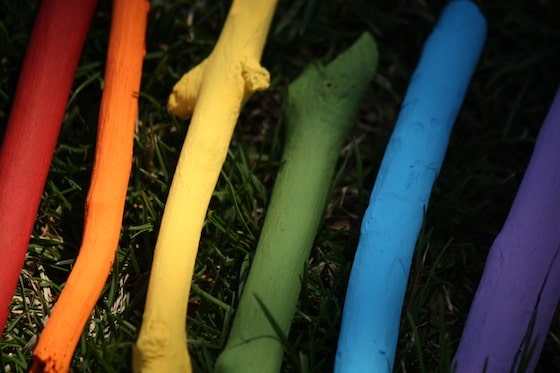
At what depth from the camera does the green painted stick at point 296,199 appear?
136cm

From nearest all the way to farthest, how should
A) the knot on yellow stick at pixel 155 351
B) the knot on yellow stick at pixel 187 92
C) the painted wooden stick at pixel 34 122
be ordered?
the knot on yellow stick at pixel 155 351 < the painted wooden stick at pixel 34 122 < the knot on yellow stick at pixel 187 92

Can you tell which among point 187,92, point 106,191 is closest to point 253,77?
point 187,92

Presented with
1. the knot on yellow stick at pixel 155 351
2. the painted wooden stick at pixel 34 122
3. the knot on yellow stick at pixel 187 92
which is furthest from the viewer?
the knot on yellow stick at pixel 187 92

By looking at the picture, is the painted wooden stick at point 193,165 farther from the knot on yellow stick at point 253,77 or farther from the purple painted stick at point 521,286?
the purple painted stick at point 521,286

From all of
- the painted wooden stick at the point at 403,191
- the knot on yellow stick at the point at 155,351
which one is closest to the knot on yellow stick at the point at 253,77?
the painted wooden stick at the point at 403,191

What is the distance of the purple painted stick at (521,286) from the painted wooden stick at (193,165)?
43 cm

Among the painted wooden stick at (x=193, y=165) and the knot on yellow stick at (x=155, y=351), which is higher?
the painted wooden stick at (x=193, y=165)

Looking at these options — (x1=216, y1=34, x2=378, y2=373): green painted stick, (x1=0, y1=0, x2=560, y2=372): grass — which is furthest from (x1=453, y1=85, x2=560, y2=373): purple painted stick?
(x1=216, y1=34, x2=378, y2=373): green painted stick

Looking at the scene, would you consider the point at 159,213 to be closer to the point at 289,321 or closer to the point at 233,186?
the point at 233,186

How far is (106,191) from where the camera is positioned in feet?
4.71

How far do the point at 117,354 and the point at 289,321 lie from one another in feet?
0.88

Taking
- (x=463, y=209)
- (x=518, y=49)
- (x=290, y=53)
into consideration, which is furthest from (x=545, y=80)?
(x=290, y=53)

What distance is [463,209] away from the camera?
1.61 meters

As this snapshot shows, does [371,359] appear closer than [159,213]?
Yes
